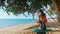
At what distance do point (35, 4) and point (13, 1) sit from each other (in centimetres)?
83

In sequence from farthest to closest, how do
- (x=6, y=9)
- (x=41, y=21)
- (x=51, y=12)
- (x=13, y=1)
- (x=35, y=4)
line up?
(x=51, y=12), (x=6, y=9), (x=35, y=4), (x=13, y=1), (x=41, y=21)

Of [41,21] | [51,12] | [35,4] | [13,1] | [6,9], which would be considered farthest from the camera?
[51,12]

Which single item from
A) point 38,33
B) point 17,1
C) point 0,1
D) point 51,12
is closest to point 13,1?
point 17,1

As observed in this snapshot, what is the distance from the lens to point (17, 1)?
19.2ft

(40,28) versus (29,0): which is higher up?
(29,0)

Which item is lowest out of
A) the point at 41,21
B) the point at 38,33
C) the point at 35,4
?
the point at 38,33

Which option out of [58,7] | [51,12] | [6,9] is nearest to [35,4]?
[58,7]

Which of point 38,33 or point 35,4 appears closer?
point 38,33

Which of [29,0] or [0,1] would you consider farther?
[29,0]

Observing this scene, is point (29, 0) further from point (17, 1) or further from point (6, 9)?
point (6, 9)

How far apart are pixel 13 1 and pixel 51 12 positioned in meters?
5.41

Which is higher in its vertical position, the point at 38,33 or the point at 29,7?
the point at 29,7

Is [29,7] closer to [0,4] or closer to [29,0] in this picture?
[29,0]

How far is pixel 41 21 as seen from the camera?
543 cm
